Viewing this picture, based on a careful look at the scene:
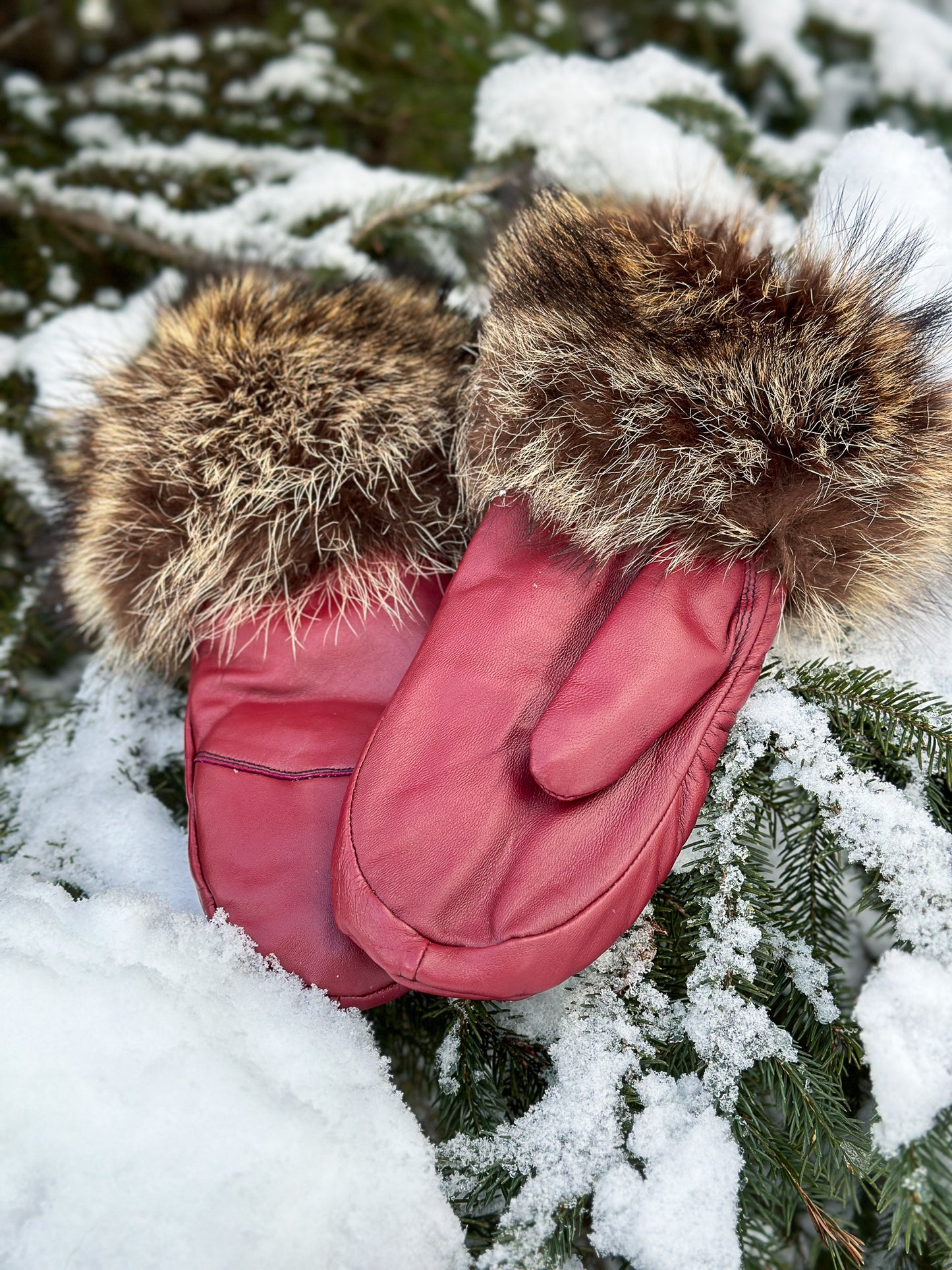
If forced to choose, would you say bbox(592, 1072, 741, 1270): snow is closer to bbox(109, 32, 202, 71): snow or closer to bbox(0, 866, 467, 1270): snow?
bbox(0, 866, 467, 1270): snow

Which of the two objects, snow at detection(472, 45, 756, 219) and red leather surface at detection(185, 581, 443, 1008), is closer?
red leather surface at detection(185, 581, 443, 1008)

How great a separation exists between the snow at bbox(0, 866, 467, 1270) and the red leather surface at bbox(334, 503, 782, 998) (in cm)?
13

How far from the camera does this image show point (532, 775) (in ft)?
2.43

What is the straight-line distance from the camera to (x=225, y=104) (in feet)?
4.80

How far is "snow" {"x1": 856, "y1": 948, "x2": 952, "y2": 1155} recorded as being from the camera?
617mm

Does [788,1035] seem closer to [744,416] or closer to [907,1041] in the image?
[907,1041]

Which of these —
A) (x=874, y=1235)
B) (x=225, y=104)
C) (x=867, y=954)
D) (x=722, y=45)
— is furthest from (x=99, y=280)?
(x=874, y=1235)

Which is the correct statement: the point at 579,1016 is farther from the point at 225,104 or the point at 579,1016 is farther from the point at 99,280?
the point at 225,104

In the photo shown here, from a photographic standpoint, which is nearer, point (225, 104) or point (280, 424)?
point (280, 424)

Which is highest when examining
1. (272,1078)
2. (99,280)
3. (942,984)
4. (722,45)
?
(722,45)

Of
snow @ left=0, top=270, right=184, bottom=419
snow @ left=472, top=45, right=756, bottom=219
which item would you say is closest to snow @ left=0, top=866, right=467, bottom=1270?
snow @ left=0, top=270, right=184, bottom=419

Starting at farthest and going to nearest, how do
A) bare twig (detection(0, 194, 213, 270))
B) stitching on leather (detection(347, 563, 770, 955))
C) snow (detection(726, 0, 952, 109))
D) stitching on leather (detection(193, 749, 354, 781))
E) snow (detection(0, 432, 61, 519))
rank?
snow (detection(726, 0, 952, 109)) < bare twig (detection(0, 194, 213, 270)) < snow (detection(0, 432, 61, 519)) < stitching on leather (detection(193, 749, 354, 781)) < stitching on leather (detection(347, 563, 770, 955))

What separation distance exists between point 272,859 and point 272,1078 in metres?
0.19

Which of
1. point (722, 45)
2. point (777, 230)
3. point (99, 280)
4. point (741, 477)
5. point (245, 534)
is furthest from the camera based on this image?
point (722, 45)
